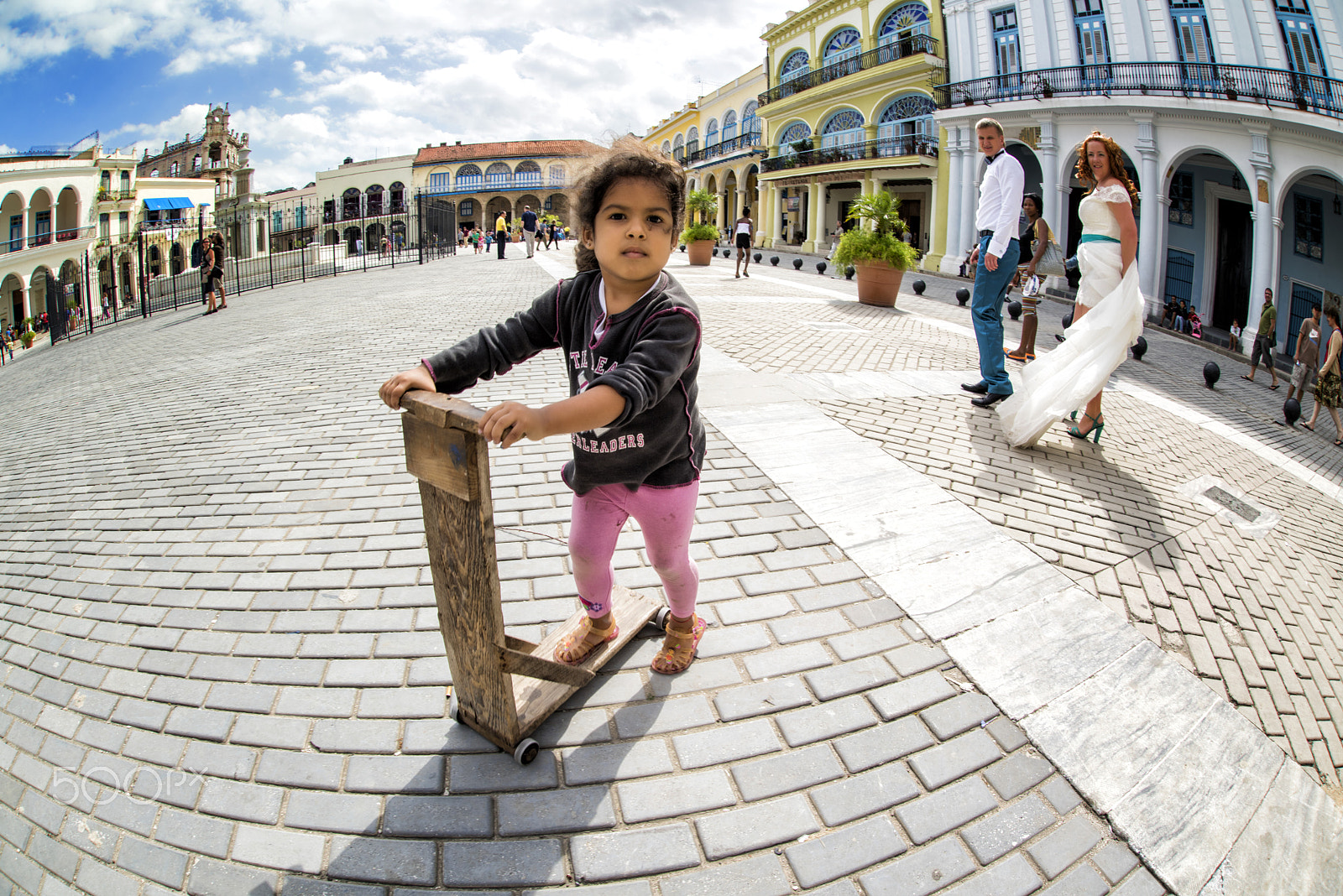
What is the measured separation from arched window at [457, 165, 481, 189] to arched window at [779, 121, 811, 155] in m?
39.4

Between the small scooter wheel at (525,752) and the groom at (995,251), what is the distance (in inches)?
184

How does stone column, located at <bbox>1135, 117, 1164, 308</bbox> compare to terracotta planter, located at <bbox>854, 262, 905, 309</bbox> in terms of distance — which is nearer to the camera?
terracotta planter, located at <bbox>854, 262, 905, 309</bbox>

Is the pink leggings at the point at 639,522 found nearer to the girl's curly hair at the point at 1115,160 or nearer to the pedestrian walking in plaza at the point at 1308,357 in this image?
the girl's curly hair at the point at 1115,160

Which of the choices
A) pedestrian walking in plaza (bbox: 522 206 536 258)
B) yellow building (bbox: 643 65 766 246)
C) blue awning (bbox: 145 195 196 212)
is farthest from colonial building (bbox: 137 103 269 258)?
pedestrian walking in plaza (bbox: 522 206 536 258)

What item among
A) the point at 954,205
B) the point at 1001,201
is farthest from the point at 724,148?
the point at 1001,201

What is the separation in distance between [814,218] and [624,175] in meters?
33.5

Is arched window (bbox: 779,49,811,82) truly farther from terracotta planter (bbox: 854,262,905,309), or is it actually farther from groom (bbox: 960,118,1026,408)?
groom (bbox: 960,118,1026,408)

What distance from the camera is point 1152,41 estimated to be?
19344 millimetres

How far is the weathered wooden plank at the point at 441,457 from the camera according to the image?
1.65 meters

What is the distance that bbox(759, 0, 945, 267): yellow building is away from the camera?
26.6m

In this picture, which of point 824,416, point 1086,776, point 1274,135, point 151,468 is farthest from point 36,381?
point 1274,135

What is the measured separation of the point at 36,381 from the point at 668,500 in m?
12.8

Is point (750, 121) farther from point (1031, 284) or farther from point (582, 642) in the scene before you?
point (582, 642)

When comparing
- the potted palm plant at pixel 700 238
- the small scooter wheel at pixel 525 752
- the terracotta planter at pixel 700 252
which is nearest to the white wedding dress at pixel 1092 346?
the small scooter wheel at pixel 525 752
